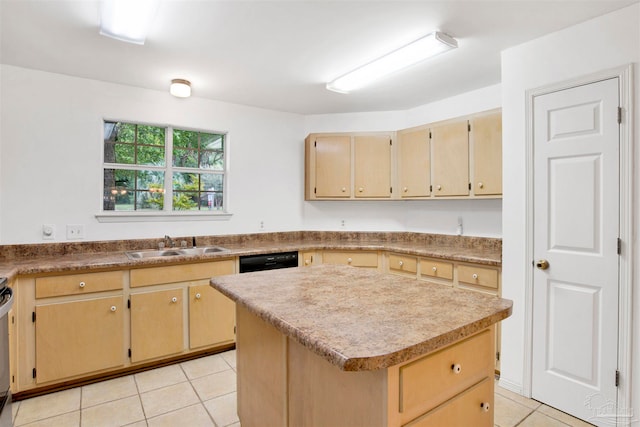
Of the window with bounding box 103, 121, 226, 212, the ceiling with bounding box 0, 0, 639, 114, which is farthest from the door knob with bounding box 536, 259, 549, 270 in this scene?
the window with bounding box 103, 121, 226, 212

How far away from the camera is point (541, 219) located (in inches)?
88.7

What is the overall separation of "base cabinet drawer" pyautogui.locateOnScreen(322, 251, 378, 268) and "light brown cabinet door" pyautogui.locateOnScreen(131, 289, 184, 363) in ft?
5.02

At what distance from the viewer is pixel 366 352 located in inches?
33.9

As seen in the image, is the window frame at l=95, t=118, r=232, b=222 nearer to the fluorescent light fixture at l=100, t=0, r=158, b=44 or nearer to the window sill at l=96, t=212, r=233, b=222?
the window sill at l=96, t=212, r=233, b=222

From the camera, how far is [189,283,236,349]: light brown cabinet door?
2869mm

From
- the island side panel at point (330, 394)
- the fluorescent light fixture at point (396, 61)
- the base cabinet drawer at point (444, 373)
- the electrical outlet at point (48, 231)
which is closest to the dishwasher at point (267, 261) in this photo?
the electrical outlet at point (48, 231)

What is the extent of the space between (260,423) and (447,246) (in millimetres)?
2639

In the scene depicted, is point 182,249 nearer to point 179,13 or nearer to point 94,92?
point 94,92

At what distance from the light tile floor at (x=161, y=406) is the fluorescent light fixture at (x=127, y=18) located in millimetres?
2445

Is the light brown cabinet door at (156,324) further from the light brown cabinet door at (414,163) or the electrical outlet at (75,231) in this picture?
the light brown cabinet door at (414,163)

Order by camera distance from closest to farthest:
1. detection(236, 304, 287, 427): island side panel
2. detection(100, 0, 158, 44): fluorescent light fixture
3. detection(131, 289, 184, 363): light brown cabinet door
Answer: detection(236, 304, 287, 427): island side panel < detection(100, 0, 158, 44): fluorescent light fixture < detection(131, 289, 184, 363): light brown cabinet door

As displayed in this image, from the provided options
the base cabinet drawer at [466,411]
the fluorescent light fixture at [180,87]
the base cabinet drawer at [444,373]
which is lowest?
the base cabinet drawer at [466,411]

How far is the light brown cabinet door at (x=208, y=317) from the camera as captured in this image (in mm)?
2869

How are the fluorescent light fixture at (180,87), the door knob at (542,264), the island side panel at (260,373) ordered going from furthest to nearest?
the fluorescent light fixture at (180,87)
the door knob at (542,264)
the island side panel at (260,373)
